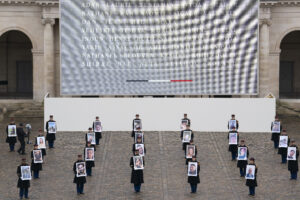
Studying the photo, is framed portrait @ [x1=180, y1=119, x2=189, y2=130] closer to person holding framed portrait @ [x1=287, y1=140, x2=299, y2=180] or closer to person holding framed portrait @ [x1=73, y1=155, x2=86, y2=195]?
person holding framed portrait @ [x1=287, y1=140, x2=299, y2=180]

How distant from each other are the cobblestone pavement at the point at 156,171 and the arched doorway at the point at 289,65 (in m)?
19.6

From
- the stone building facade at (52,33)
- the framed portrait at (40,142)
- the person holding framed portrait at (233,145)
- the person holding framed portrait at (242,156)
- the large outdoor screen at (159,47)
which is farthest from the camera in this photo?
the stone building facade at (52,33)

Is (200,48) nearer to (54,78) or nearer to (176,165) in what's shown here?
(176,165)

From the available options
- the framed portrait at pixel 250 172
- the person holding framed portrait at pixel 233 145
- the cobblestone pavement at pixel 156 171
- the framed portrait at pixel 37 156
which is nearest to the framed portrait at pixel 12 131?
the cobblestone pavement at pixel 156 171

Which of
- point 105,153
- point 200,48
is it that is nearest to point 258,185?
point 105,153

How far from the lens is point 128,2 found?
43812 mm

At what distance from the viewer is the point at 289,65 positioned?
63469 mm

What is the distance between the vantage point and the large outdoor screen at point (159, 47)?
43750mm

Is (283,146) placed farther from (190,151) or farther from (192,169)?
(192,169)

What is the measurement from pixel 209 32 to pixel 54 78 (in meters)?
15.7

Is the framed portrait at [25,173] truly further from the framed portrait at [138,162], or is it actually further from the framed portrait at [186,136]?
the framed portrait at [186,136]

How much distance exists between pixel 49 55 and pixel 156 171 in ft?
72.0

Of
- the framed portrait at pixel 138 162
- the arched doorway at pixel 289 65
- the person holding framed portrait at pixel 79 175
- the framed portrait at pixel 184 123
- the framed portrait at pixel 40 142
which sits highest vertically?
the arched doorway at pixel 289 65

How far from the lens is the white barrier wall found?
4459cm
